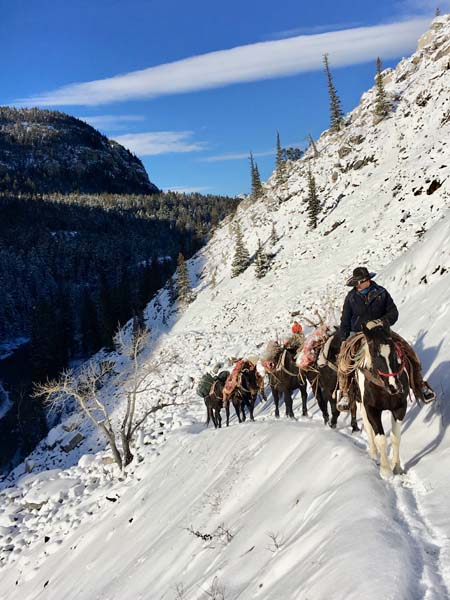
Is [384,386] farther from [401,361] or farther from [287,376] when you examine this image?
[287,376]

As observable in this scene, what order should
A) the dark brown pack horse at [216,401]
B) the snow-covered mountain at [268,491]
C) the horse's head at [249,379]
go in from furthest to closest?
the dark brown pack horse at [216,401]
the horse's head at [249,379]
the snow-covered mountain at [268,491]

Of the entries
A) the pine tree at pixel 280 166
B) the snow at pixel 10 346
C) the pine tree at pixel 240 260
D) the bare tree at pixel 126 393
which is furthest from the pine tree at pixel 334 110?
the snow at pixel 10 346

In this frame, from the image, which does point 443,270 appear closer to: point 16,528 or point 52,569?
point 52,569

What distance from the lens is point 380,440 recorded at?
5.64m

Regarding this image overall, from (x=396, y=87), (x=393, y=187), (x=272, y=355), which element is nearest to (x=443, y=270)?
(x=272, y=355)

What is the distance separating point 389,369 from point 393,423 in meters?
0.71

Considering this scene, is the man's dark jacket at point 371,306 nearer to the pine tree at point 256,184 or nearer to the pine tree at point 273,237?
the pine tree at point 273,237

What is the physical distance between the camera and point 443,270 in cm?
1388

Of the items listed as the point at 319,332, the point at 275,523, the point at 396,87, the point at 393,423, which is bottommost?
the point at 275,523

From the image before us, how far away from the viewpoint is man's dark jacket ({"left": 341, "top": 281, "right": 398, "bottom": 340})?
6.60 meters

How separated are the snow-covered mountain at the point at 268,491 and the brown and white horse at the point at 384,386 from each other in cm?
36

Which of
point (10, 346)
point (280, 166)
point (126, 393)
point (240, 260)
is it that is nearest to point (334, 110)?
point (280, 166)

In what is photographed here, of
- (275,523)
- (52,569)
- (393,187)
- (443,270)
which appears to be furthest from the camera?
(393,187)

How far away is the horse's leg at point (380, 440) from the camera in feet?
18.1
